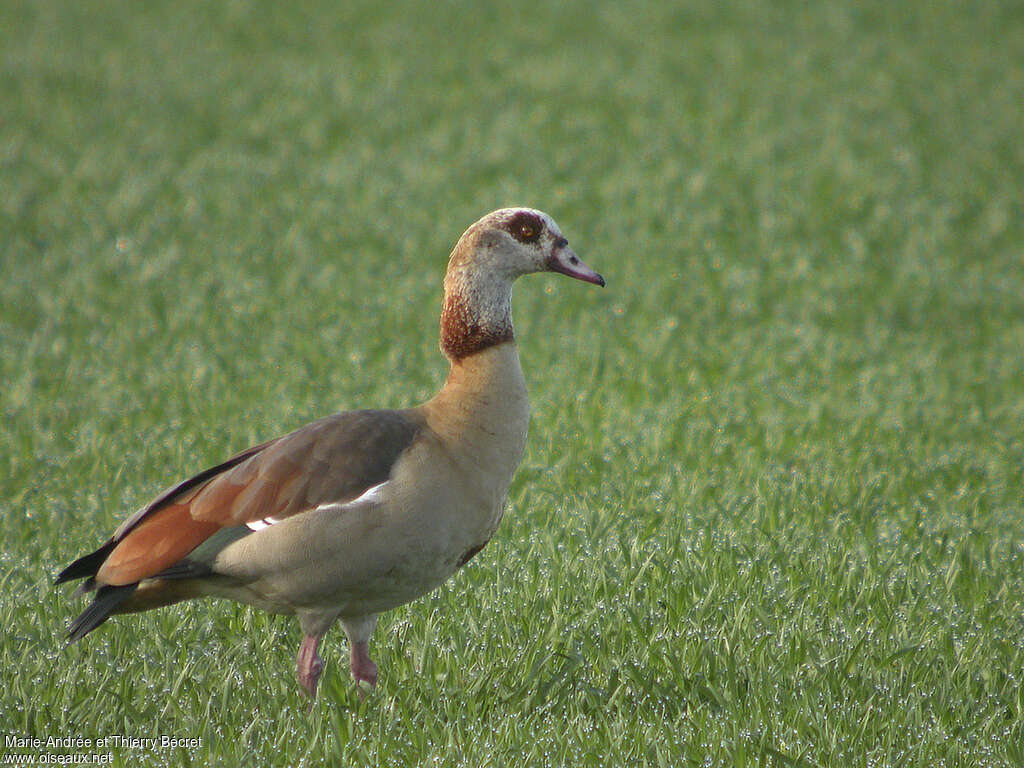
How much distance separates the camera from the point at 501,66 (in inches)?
706

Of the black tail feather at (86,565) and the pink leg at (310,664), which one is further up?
the black tail feather at (86,565)

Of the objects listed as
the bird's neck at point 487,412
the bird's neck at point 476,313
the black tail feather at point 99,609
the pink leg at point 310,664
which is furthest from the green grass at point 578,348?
the bird's neck at point 476,313

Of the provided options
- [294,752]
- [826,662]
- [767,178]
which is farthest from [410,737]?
[767,178]

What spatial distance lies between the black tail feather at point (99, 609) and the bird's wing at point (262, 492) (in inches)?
1.6

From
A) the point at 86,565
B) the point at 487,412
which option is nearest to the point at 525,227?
the point at 487,412

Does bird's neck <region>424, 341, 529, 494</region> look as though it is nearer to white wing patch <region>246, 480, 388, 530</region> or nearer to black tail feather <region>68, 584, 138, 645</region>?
white wing patch <region>246, 480, 388, 530</region>

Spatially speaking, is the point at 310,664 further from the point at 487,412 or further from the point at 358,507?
the point at 487,412

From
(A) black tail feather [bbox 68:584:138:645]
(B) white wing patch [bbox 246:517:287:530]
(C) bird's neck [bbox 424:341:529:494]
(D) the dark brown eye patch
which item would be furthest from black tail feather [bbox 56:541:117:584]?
(D) the dark brown eye patch

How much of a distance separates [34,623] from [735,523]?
10.8 ft

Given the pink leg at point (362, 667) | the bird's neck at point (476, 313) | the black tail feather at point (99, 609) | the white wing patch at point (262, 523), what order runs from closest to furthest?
1. the black tail feather at point (99, 609)
2. the white wing patch at point (262, 523)
3. the pink leg at point (362, 667)
4. the bird's neck at point (476, 313)

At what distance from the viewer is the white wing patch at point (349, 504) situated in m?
4.36

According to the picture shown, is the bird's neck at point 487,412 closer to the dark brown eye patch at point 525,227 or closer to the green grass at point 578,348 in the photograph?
the dark brown eye patch at point 525,227

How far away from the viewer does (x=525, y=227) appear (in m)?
4.79

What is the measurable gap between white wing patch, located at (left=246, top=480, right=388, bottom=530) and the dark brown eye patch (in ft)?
3.50
